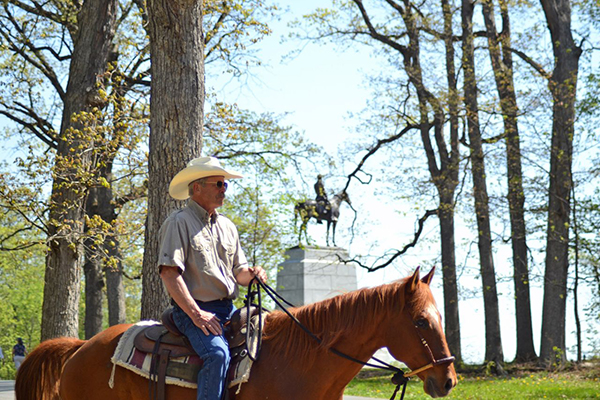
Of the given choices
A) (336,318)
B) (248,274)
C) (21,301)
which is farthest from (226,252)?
(21,301)

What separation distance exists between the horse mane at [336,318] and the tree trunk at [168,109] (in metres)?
2.83

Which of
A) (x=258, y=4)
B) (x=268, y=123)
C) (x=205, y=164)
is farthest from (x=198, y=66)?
(x=268, y=123)

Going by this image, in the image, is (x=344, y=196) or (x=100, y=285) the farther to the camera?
(x=344, y=196)

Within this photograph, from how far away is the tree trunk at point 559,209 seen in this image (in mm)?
18094

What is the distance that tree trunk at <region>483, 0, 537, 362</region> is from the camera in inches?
778

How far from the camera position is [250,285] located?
504 centimetres

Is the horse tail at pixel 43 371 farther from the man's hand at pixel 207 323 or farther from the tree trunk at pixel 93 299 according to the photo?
the tree trunk at pixel 93 299

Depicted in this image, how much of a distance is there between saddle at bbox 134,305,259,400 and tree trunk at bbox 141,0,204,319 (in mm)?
2431

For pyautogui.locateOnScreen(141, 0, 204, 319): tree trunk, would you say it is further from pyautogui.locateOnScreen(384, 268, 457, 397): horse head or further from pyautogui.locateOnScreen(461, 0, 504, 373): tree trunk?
pyautogui.locateOnScreen(461, 0, 504, 373): tree trunk

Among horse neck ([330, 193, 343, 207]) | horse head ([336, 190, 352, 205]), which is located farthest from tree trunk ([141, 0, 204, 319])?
horse head ([336, 190, 352, 205])

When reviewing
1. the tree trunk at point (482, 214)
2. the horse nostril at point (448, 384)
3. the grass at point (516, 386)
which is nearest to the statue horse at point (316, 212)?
the tree trunk at point (482, 214)

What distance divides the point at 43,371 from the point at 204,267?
203cm

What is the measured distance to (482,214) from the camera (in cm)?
1959

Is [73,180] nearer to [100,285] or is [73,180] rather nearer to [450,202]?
[100,285]
